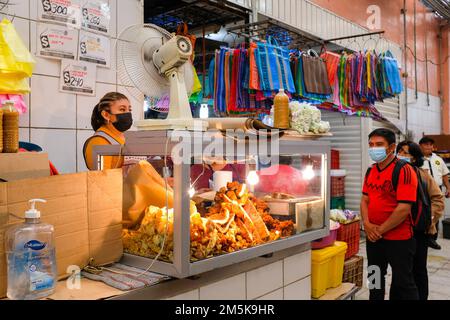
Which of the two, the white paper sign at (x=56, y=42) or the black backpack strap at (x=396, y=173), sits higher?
the white paper sign at (x=56, y=42)

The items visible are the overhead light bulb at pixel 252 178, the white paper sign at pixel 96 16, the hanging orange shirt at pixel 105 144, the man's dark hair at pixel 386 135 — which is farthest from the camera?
the man's dark hair at pixel 386 135

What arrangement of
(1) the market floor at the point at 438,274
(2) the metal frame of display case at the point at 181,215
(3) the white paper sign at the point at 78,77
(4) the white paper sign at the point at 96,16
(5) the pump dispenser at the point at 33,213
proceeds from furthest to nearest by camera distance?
(1) the market floor at the point at 438,274 < (4) the white paper sign at the point at 96,16 < (3) the white paper sign at the point at 78,77 < (2) the metal frame of display case at the point at 181,215 < (5) the pump dispenser at the point at 33,213

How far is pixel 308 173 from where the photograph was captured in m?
2.58

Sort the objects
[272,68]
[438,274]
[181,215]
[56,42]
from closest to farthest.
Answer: [181,215] < [56,42] < [272,68] < [438,274]

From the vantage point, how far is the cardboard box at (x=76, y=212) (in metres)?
1.53

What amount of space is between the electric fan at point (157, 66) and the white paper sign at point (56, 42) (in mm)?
1366

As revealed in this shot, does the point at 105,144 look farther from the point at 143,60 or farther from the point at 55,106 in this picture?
the point at 55,106

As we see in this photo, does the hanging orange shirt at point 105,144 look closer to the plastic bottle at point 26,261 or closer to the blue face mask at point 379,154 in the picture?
the plastic bottle at point 26,261

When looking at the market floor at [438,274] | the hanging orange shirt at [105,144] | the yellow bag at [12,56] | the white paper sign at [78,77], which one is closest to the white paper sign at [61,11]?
the white paper sign at [78,77]

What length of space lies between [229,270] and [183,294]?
29 cm

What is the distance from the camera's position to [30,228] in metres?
1.51

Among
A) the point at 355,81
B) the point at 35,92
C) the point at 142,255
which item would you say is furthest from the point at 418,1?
the point at 142,255

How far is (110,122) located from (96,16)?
1.21 metres

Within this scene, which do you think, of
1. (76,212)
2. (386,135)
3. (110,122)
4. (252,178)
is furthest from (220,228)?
(386,135)
